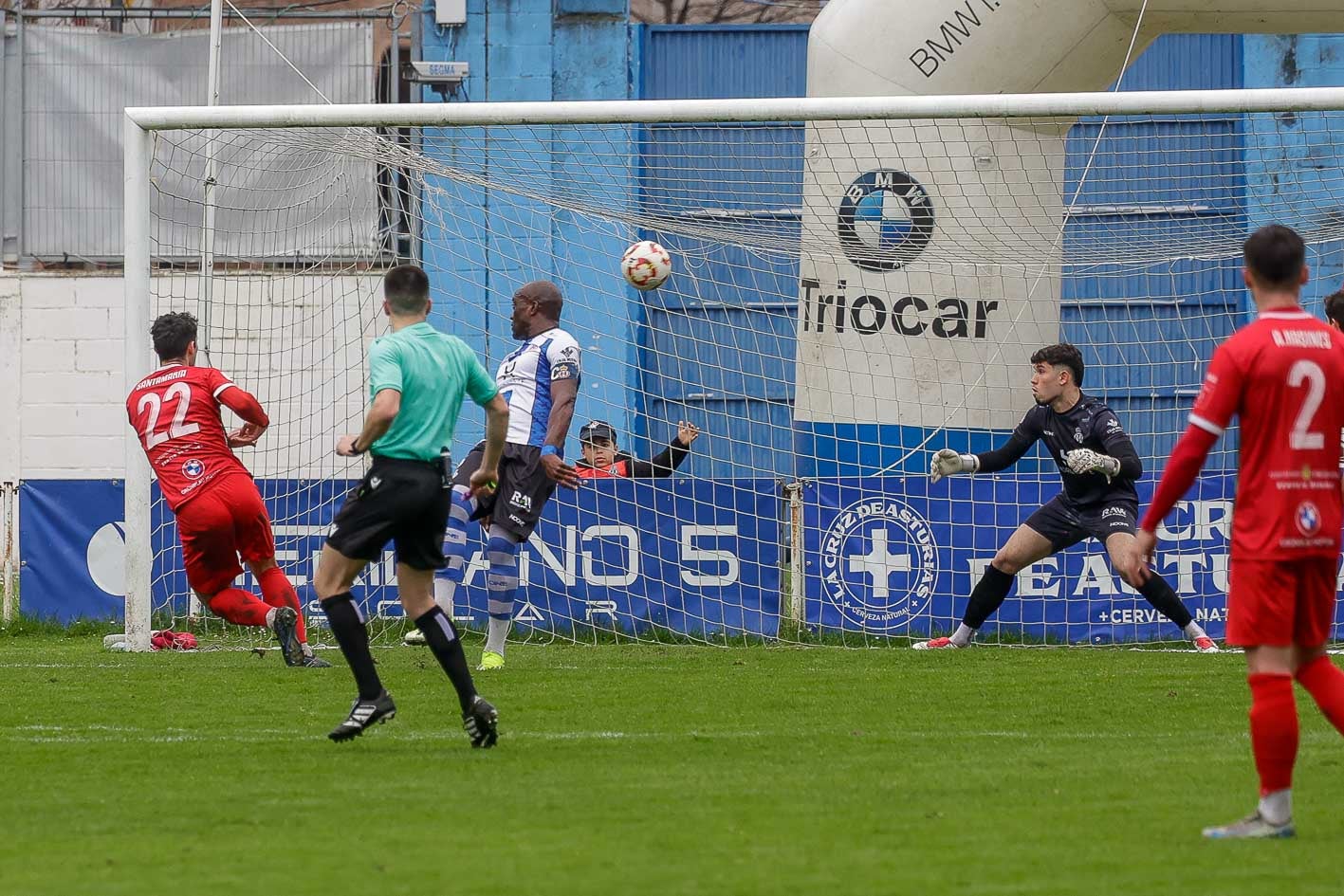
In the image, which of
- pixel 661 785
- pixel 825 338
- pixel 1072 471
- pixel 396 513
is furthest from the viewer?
pixel 825 338

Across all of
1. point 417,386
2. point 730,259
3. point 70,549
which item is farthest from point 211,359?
point 417,386

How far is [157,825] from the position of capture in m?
5.19

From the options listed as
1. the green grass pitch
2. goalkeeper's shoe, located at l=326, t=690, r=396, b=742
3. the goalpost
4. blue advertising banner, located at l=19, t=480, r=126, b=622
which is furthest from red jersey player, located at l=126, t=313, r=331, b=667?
blue advertising banner, located at l=19, t=480, r=126, b=622

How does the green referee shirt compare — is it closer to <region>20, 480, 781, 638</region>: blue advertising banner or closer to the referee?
the referee

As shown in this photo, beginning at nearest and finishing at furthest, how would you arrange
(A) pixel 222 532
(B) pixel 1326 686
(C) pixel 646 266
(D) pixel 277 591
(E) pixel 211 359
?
(B) pixel 1326 686 < (A) pixel 222 532 < (D) pixel 277 591 < (C) pixel 646 266 < (E) pixel 211 359

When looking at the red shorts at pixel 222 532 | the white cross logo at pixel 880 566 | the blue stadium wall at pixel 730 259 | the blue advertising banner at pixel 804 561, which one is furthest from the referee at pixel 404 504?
the blue stadium wall at pixel 730 259

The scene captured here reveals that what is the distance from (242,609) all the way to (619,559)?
3.43 m

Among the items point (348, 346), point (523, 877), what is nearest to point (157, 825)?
point (523, 877)

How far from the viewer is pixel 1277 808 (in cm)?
490

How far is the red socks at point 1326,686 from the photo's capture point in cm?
514

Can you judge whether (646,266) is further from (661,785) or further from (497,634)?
(661,785)

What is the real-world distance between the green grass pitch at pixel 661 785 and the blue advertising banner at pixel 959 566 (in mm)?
2600

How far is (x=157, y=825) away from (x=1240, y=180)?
14.8 m

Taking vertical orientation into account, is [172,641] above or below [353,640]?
below
